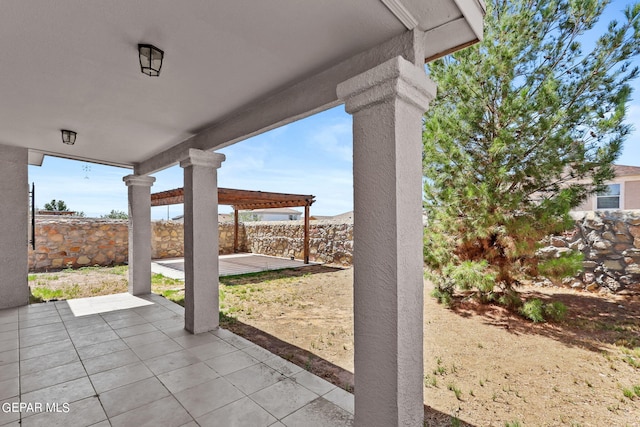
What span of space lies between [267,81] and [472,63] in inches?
148

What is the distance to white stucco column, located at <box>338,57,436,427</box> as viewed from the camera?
1633 millimetres

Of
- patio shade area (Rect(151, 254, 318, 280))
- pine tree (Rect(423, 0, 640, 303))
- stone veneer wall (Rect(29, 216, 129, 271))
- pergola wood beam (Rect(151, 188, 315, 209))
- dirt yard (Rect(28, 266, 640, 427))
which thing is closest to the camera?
dirt yard (Rect(28, 266, 640, 427))

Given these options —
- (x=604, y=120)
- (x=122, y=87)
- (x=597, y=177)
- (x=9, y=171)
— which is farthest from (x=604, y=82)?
(x=9, y=171)

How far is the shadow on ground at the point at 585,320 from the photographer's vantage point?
375cm

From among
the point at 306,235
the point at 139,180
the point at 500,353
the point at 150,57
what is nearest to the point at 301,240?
the point at 306,235

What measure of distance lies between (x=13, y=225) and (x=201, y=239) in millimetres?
3724

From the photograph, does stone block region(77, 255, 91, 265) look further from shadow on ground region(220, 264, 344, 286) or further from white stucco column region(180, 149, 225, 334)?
white stucco column region(180, 149, 225, 334)

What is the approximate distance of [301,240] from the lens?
12.0 metres

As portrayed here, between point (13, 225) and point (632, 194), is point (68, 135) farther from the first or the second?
point (632, 194)

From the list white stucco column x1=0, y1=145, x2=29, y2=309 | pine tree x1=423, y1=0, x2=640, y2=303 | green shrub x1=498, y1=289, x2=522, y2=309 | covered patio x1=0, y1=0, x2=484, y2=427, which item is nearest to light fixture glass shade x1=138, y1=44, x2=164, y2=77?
covered patio x1=0, y1=0, x2=484, y2=427

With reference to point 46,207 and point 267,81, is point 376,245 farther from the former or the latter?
point 46,207

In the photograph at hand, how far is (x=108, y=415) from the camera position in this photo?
2178 millimetres

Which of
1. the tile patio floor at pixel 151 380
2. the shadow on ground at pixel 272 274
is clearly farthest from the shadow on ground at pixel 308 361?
the shadow on ground at pixel 272 274

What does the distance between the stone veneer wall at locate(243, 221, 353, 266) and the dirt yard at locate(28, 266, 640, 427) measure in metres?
4.48
